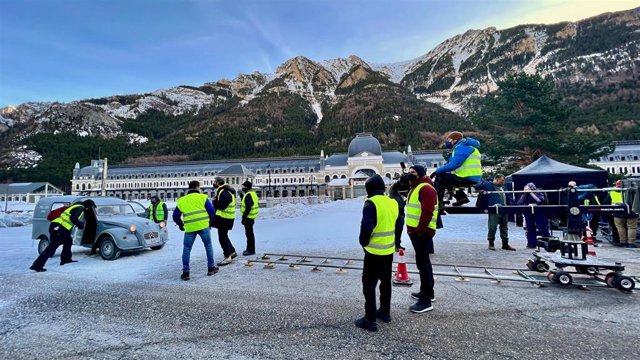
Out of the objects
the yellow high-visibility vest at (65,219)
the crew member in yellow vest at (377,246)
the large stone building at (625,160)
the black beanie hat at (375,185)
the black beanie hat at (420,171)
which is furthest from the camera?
the large stone building at (625,160)

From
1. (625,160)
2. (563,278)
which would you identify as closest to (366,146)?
(625,160)

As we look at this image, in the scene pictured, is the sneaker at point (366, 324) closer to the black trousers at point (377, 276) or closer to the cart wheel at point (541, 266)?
the black trousers at point (377, 276)

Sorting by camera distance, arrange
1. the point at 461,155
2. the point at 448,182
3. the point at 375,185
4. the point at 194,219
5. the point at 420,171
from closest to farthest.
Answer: the point at 375,185
the point at 420,171
the point at 461,155
the point at 448,182
the point at 194,219

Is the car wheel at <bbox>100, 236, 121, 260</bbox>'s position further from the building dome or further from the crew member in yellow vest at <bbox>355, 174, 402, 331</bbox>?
the building dome

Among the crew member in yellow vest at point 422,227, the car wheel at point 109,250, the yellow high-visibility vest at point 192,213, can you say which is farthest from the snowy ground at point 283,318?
the car wheel at point 109,250

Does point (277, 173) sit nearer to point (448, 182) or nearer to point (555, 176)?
point (555, 176)

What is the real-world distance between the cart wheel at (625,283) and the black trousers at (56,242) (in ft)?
40.8

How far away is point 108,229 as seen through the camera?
8.87 meters

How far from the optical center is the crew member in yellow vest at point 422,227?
14.9ft

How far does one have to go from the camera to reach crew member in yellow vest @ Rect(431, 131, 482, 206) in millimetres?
5336

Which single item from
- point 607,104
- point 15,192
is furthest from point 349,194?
point 607,104

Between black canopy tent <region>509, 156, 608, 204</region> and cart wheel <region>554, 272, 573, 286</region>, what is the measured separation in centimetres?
1059

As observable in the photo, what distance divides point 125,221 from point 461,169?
370 inches

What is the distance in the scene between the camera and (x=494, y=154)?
2273cm
